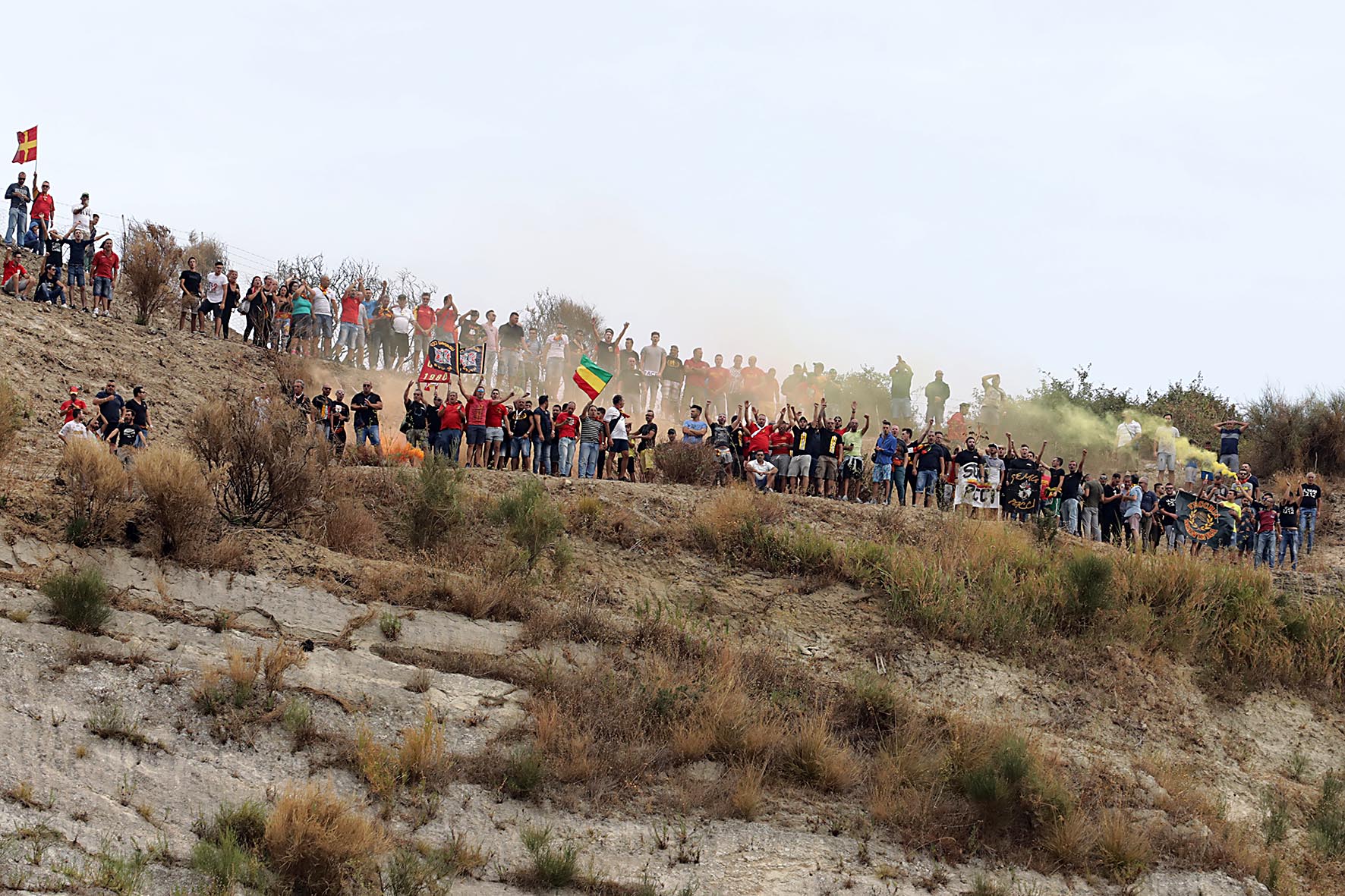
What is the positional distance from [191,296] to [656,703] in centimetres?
1933

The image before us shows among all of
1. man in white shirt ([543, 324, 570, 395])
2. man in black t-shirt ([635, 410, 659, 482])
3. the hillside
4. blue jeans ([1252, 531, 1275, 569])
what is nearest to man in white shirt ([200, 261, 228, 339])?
man in white shirt ([543, 324, 570, 395])

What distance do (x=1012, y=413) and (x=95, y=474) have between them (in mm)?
30536

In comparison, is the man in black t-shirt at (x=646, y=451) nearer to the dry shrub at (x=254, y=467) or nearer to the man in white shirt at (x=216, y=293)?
the dry shrub at (x=254, y=467)

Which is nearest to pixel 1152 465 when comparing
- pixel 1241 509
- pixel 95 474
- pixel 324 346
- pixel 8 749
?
pixel 1241 509

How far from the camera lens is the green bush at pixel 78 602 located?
12.7m

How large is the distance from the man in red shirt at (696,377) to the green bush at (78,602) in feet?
64.4

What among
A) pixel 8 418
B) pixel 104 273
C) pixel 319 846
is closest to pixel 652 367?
pixel 104 273

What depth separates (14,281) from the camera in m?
25.5

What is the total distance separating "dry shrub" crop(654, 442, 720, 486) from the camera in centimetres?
2267

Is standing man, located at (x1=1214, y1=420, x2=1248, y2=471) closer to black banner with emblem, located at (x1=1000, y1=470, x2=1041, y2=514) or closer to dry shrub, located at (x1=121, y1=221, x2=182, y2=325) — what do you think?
black banner with emblem, located at (x1=1000, y1=470, x2=1041, y2=514)

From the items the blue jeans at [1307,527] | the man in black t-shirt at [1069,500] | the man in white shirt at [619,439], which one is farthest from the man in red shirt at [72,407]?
the blue jeans at [1307,527]

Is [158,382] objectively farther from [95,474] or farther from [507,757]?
[507,757]

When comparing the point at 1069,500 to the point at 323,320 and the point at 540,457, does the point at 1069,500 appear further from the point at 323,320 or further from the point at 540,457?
the point at 323,320

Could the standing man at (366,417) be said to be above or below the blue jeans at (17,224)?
below
